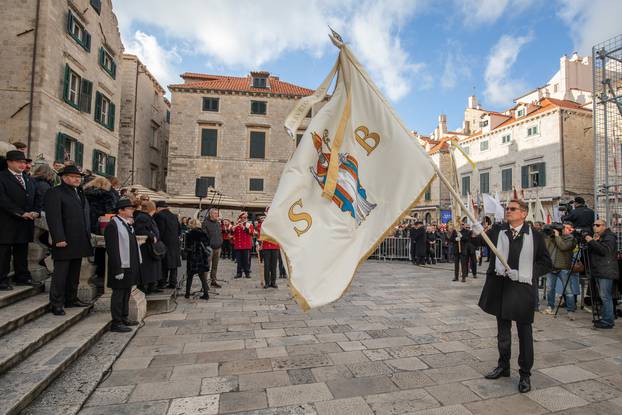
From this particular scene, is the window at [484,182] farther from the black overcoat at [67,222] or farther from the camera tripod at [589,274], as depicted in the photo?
the black overcoat at [67,222]

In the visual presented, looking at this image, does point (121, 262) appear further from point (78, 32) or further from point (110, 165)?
point (110, 165)

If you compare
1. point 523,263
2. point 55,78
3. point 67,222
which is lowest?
point 523,263

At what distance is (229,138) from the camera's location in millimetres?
29281

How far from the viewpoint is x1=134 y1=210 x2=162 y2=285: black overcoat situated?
6363mm

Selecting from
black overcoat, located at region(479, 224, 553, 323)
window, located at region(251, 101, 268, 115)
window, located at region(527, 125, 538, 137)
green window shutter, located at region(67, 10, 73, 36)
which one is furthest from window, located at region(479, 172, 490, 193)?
green window shutter, located at region(67, 10, 73, 36)

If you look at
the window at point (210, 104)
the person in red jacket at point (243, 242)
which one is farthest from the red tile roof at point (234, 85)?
the person in red jacket at point (243, 242)

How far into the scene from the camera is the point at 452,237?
13.7m

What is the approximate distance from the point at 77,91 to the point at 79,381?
17874 mm

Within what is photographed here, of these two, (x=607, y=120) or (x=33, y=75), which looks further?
(x=33, y=75)

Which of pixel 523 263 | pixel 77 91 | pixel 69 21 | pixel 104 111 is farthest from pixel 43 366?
pixel 104 111

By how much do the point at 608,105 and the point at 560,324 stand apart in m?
5.55

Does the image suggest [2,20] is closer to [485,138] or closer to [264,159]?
[264,159]

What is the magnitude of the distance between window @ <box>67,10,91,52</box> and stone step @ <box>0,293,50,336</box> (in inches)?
628

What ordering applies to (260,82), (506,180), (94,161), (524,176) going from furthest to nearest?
(260,82) < (506,180) < (524,176) < (94,161)
